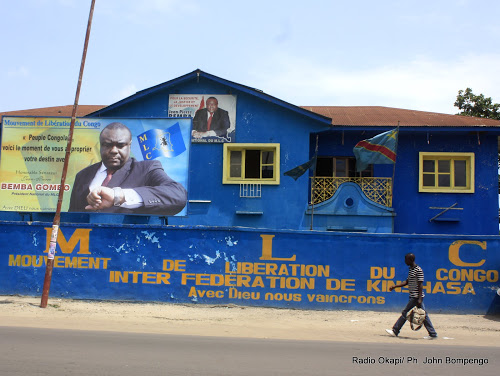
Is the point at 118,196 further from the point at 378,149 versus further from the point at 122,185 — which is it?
the point at 378,149

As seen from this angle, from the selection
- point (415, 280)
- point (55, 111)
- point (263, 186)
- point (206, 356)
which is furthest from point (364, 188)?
point (55, 111)

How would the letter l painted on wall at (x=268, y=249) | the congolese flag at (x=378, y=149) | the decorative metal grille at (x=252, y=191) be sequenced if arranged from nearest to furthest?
the letter l painted on wall at (x=268, y=249), the congolese flag at (x=378, y=149), the decorative metal grille at (x=252, y=191)

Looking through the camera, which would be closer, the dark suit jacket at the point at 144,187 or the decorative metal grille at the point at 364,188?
the dark suit jacket at the point at 144,187

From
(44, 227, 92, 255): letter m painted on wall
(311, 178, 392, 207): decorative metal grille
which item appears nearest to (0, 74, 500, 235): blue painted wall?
(311, 178, 392, 207): decorative metal grille

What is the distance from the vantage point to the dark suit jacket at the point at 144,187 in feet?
57.4

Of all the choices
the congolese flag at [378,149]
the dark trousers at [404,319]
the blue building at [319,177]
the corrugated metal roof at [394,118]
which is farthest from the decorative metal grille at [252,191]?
the dark trousers at [404,319]

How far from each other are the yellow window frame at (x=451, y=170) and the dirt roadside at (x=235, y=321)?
7.28 meters

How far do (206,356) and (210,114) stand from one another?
13247 millimetres

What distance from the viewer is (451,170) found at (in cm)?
2092

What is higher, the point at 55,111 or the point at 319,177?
the point at 55,111

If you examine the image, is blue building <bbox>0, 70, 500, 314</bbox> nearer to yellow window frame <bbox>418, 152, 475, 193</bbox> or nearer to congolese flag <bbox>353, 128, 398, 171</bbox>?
yellow window frame <bbox>418, 152, 475, 193</bbox>

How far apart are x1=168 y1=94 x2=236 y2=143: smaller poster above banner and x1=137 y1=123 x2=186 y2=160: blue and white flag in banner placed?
2.55 metres

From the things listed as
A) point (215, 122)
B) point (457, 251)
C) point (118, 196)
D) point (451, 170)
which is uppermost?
point (215, 122)

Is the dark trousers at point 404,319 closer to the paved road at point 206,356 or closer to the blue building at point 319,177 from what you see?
the paved road at point 206,356
